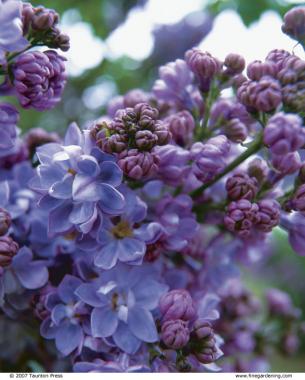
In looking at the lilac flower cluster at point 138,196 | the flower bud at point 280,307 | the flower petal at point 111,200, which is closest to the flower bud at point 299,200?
the lilac flower cluster at point 138,196

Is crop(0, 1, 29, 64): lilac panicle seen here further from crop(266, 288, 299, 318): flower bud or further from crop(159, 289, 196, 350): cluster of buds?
crop(266, 288, 299, 318): flower bud

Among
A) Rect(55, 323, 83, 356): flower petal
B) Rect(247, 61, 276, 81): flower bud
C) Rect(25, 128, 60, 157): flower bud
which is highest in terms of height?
Rect(247, 61, 276, 81): flower bud

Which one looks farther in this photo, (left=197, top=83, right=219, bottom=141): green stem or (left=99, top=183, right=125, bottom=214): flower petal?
(left=197, top=83, right=219, bottom=141): green stem

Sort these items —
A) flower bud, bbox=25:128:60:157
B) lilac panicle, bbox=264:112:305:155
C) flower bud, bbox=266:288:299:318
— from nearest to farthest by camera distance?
lilac panicle, bbox=264:112:305:155, flower bud, bbox=25:128:60:157, flower bud, bbox=266:288:299:318

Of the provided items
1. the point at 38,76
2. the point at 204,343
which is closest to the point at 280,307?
the point at 204,343

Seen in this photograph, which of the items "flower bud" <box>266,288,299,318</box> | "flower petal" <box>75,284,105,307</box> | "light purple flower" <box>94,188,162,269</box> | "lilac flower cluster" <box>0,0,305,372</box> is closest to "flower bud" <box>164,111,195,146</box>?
"lilac flower cluster" <box>0,0,305,372</box>

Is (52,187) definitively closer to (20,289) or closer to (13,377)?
(20,289)

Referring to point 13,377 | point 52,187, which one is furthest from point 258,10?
point 13,377

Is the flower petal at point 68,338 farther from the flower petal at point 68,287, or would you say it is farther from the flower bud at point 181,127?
the flower bud at point 181,127
